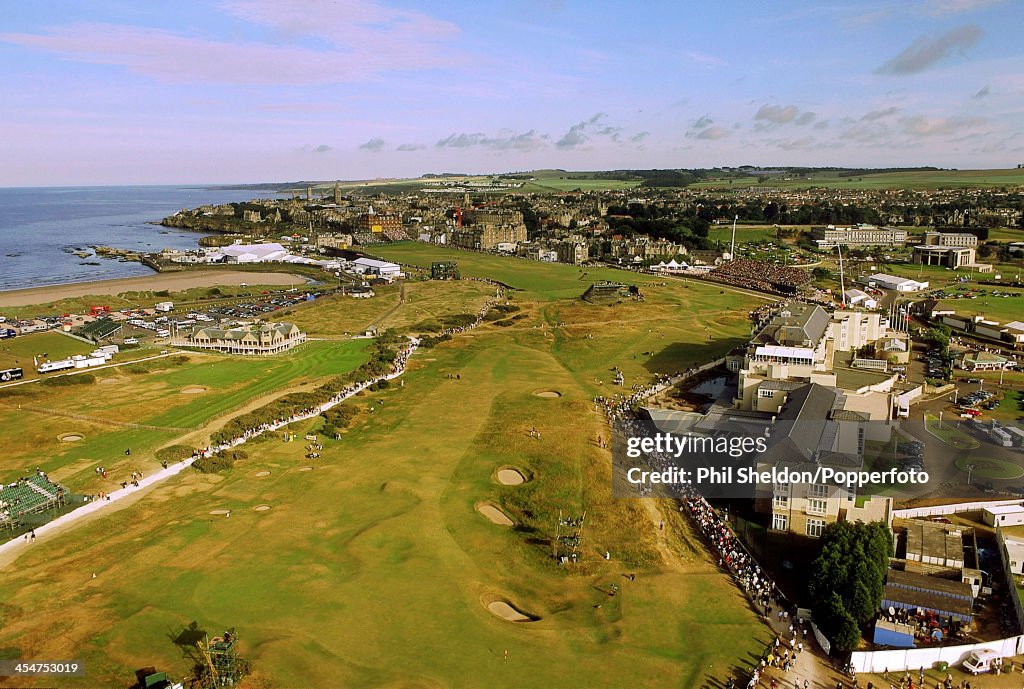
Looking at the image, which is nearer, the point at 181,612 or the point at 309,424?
the point at 181,612

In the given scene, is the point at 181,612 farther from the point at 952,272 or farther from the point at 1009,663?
the point at 952,272

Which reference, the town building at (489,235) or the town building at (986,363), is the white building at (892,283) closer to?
the town building at (986,363)

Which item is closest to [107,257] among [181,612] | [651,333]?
[651,333]

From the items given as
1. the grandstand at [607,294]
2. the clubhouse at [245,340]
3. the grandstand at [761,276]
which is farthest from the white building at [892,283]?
the clubhouse at [245,340]

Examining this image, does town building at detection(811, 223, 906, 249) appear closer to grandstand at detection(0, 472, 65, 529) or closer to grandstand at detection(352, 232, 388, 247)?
grandstand at detection(352, 232, 388, 247)

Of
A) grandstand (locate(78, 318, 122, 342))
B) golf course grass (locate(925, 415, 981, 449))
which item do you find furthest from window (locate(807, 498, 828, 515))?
grandstand (locate(78, 318, 122, 342))
